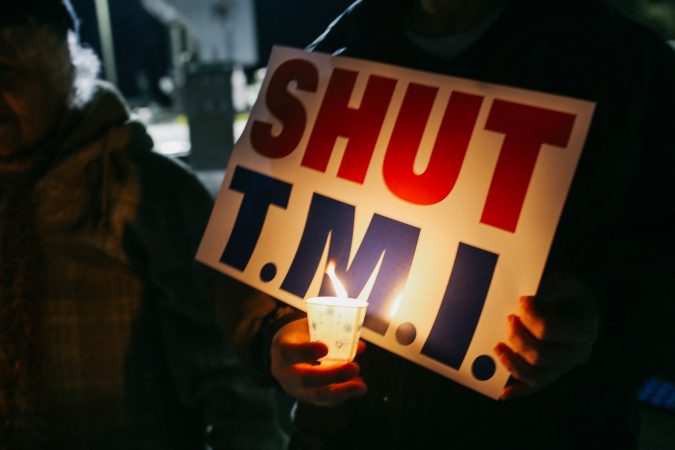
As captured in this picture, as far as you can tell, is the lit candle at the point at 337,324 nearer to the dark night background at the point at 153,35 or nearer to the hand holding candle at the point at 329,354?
the hand holding candle at the point at 329,354

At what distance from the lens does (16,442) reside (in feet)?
4.93

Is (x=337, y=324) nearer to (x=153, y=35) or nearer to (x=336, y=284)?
(x=336, y=284)

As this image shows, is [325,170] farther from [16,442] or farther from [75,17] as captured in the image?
[16,442]

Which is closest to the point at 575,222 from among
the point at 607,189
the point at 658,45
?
the point at 607,189

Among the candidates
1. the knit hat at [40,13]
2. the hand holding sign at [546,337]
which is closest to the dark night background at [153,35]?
the knit hat at [40,13]

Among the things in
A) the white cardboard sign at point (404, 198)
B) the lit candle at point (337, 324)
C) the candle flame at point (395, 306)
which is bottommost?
the lit candle at point (337, 324)

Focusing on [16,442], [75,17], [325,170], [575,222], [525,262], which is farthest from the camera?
[75,17]

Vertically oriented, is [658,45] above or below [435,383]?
above

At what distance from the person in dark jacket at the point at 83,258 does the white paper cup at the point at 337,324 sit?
2.09ft

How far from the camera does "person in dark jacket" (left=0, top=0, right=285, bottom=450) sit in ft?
4.99

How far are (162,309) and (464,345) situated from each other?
107 cm

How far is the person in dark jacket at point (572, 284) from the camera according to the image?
3.08 feet

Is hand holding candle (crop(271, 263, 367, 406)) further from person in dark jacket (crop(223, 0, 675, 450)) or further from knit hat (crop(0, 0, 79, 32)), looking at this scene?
knit hat (crop(0, 0, 79, 32))

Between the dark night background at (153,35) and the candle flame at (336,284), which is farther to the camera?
the dark night background at (153,35)
